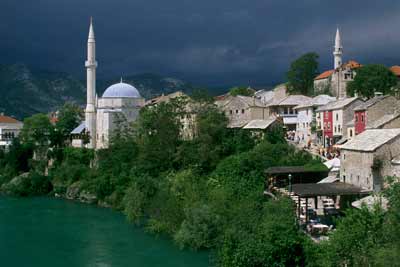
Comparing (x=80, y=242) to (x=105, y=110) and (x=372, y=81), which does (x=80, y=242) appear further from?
(x=372, y=81)

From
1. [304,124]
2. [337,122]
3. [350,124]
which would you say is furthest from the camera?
[304,124]

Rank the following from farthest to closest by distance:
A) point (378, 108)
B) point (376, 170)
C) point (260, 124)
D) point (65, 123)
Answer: point (65, 123) → point (260, 124) → point (378, 108) → point (376, 170)

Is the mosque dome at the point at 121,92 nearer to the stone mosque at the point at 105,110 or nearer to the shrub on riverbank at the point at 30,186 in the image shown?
the stone mosque at the point at 105,110

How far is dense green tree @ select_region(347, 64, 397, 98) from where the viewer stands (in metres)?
62.0

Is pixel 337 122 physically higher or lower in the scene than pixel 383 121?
higher

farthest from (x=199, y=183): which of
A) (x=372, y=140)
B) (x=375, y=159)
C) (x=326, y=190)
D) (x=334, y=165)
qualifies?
(x=375, y=159)

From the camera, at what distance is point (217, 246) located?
106 ft

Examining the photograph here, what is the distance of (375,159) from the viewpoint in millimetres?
31016

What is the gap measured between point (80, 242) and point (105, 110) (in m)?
32.3

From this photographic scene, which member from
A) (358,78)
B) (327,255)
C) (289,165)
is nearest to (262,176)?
(289,165)

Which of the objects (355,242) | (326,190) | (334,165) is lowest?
(355,242)

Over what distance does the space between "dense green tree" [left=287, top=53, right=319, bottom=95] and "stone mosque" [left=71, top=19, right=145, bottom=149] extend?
921 inches

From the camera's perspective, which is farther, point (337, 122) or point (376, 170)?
point (337, 122)

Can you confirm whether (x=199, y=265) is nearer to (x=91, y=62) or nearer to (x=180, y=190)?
(x=180, y=190)
